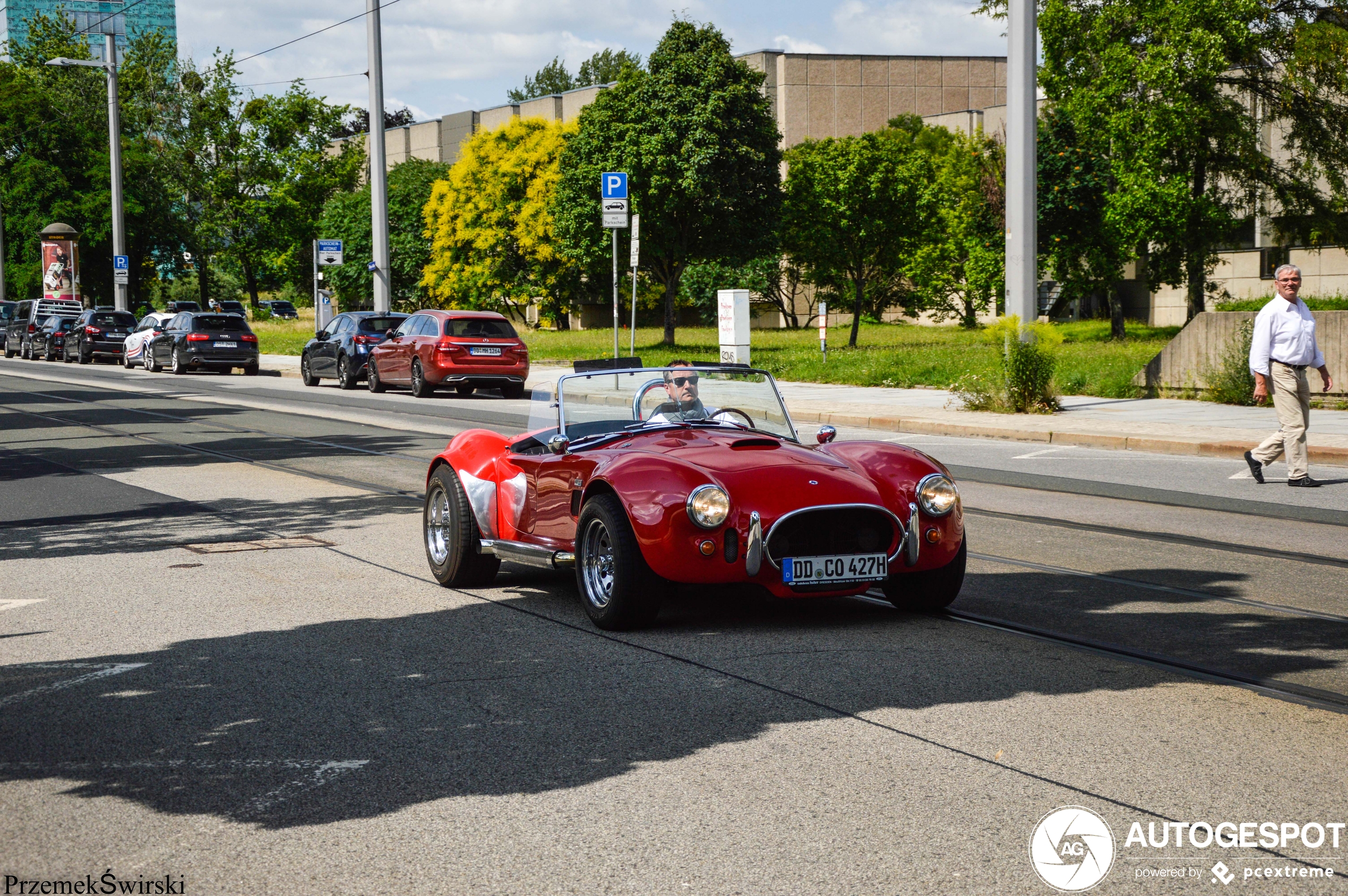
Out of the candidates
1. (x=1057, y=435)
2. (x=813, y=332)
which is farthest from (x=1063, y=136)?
(x=1057, y=435)

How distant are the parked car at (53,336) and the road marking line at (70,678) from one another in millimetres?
43456

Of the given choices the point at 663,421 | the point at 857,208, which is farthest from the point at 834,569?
the point at 857,208

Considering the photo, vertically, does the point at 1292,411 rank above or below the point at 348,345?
below

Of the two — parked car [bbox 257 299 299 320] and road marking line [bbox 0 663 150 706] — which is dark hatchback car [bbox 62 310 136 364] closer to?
road marking line [bbox 0 663 150 706]

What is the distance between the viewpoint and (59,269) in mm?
60688

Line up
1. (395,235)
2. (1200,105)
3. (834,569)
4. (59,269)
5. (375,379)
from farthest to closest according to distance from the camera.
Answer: (395,235) → (59,269) → (1200,105) → (375,379) → (834,569)

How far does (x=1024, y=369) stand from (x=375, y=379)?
14267 mm

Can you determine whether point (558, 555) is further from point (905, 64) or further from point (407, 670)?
point (905, 64)

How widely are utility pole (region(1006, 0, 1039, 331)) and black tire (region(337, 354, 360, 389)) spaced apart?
15.3 meters

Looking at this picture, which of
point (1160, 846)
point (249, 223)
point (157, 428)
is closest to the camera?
point (1160, 846)

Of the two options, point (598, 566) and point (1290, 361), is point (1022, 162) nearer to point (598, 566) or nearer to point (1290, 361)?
point (1290, 361)

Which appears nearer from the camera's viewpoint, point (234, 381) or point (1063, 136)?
point (234, 381)

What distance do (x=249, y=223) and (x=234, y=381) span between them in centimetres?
3731

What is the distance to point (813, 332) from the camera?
187ft
